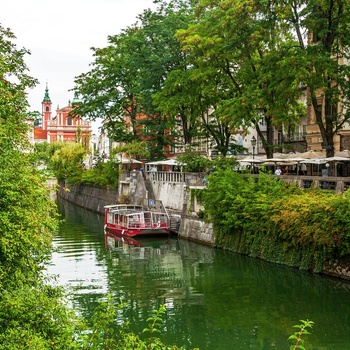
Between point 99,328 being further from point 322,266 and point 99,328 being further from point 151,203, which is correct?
point 151,203

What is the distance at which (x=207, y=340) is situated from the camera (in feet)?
54.6

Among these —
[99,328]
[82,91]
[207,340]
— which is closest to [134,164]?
[82,91]

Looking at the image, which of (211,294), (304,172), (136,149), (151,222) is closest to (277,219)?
(211,294)

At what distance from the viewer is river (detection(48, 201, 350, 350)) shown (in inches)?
669

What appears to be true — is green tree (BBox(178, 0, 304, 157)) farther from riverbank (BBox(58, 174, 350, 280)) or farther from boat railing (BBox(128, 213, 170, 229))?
boat railing (BBox(128, 213, 170, 229))

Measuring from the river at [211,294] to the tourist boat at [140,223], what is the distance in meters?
4.22

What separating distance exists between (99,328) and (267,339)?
8432mm

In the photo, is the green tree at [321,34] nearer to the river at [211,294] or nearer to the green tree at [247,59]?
the green tree at [247,59]

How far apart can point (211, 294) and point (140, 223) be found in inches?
653

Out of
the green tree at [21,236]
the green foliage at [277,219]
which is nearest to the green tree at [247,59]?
the green foliage at [277,219]

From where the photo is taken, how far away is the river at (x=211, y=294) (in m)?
17.0

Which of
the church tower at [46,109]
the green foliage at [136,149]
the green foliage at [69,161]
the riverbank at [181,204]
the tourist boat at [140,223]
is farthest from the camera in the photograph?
the church tower at [46,109]

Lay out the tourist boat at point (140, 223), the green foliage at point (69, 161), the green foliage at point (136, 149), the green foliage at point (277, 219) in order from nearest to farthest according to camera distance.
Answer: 1. the green foliage at point (277, 219)
2. the tourist boat at point (140, 223)
3. the green foliage at point (136, 149)
4. the green foliage at point (69, 161)

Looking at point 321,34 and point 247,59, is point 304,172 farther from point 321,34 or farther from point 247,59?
point 321,34
